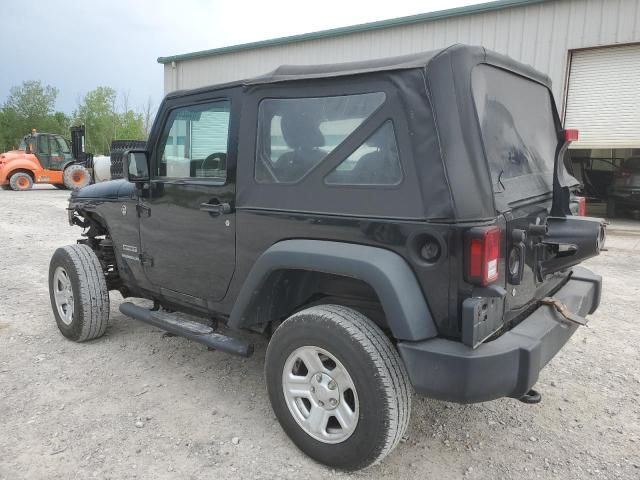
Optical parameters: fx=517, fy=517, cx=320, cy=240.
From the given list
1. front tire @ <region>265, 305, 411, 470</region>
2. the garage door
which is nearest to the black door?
front tire @ <region>265, 305, 411, 470</region>

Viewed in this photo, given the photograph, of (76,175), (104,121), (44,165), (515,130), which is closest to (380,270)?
(515,130)

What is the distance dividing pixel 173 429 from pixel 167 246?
1230 millimetres

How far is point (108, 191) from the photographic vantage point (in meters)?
4.21

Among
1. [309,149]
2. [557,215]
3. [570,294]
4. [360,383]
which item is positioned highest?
[309,149]

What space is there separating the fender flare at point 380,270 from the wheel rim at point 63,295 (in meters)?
2.45

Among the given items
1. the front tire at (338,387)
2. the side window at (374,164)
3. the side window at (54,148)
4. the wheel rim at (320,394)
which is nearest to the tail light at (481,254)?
the side window at (374,164)

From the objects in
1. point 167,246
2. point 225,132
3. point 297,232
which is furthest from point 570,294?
point 167,246

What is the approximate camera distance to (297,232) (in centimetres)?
270

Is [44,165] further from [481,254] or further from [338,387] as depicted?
[481,254]

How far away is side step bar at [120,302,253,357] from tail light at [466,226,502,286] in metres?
1.45

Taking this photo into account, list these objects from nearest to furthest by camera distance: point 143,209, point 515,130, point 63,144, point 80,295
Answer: point 515,130, point 143,209, point 80,295, point 63,144

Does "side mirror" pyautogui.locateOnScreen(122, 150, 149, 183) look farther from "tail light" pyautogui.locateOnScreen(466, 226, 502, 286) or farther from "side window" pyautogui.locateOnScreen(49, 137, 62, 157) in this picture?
"side window" pyautogui.locateOnScreen(49, 137, 62, 157)

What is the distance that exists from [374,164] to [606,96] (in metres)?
11.5

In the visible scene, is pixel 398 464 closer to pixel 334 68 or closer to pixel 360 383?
pixel 360 383
